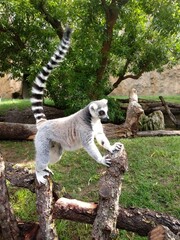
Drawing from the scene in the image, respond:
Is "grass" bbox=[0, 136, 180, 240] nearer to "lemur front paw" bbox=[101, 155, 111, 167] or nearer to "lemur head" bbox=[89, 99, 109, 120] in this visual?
"lemur front paw" bbox=[101, 155, 111, 167]

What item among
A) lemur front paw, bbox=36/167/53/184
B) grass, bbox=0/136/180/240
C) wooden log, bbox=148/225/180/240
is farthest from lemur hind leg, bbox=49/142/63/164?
wooden log, bbox=148/225/180/240

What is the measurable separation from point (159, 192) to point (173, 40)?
15.4 ft

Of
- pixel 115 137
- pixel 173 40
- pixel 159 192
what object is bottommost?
pixel 159 192

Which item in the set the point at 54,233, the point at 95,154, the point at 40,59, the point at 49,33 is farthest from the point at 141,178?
the point at 49,33

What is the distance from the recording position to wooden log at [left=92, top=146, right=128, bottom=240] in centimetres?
298

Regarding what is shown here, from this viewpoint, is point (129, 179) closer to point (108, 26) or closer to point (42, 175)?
point (42, 175)

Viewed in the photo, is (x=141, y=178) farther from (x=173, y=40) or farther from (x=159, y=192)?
(x=173, y=40)

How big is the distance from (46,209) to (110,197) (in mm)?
773

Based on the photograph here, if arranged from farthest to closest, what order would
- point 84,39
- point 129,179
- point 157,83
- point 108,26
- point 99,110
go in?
point 157,83 < point 84,39 < point 108,26 < point 129,179 < point 99,110

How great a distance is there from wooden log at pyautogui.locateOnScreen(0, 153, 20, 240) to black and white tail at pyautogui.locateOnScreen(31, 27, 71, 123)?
698 millimetres

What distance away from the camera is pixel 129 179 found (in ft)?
16.3

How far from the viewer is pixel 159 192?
471cm

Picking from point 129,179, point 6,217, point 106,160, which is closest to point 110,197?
point 106,160

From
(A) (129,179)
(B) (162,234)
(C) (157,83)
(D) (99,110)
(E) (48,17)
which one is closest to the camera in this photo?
(B) (162,234)
